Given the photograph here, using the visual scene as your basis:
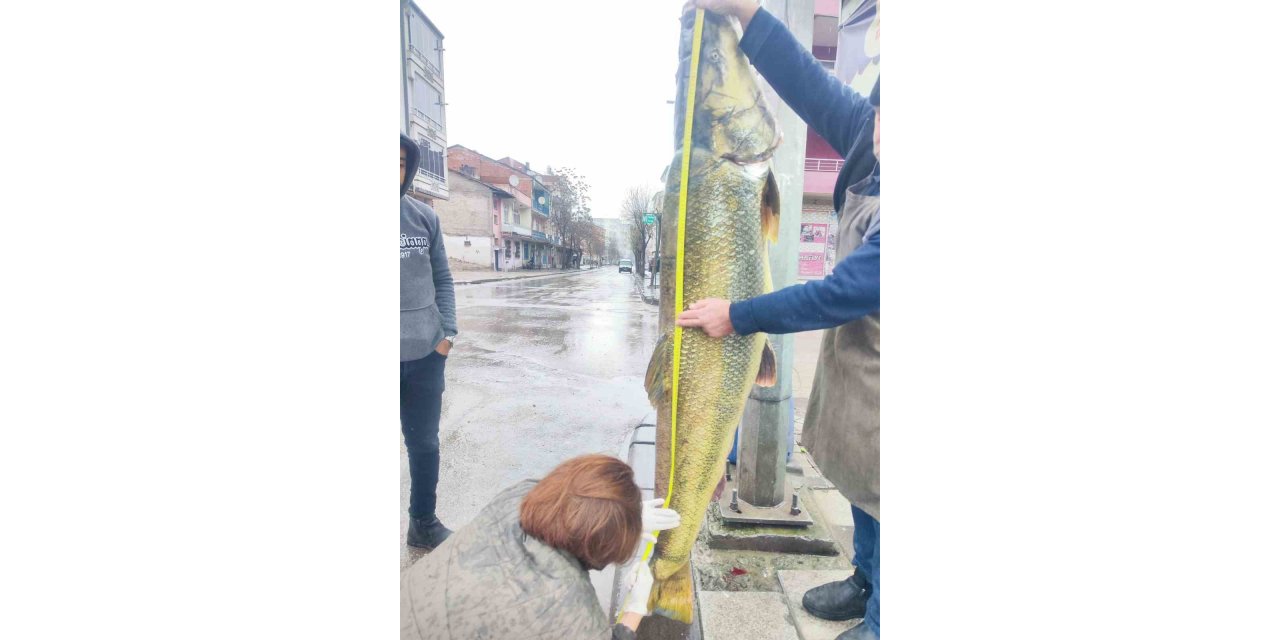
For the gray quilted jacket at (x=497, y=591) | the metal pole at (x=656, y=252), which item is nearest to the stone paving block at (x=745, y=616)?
the gray quilted jacket at (x=497, y=591)

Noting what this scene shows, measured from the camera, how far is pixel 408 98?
93 cm

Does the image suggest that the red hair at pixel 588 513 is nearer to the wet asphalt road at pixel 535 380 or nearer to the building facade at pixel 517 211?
the wet asphalt road at pixel 535 380

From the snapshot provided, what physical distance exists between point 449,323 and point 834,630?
118 cm

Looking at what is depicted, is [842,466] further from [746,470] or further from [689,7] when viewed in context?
[689,7]

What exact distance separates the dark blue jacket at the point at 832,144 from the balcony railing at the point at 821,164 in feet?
0.62

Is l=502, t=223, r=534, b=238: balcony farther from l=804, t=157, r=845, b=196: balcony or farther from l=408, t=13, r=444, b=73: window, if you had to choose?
l=804, t=157, r=845, b=196: balcony

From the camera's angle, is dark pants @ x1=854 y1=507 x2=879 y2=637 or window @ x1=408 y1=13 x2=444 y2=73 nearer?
window @ x1=408 y1=13 x2=444 y2=73

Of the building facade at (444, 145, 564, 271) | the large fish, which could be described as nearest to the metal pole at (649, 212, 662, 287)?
the large fish

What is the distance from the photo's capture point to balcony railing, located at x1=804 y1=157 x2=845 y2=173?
1.32m

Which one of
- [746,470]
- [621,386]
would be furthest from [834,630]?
[621,386]

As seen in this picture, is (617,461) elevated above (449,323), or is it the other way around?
(449,323)

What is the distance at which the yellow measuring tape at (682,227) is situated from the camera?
99 centimetres

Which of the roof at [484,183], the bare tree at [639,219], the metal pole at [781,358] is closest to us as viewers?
the roof at [484,183]

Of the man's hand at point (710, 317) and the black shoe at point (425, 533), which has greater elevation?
the man's hand at point (710, 317)
